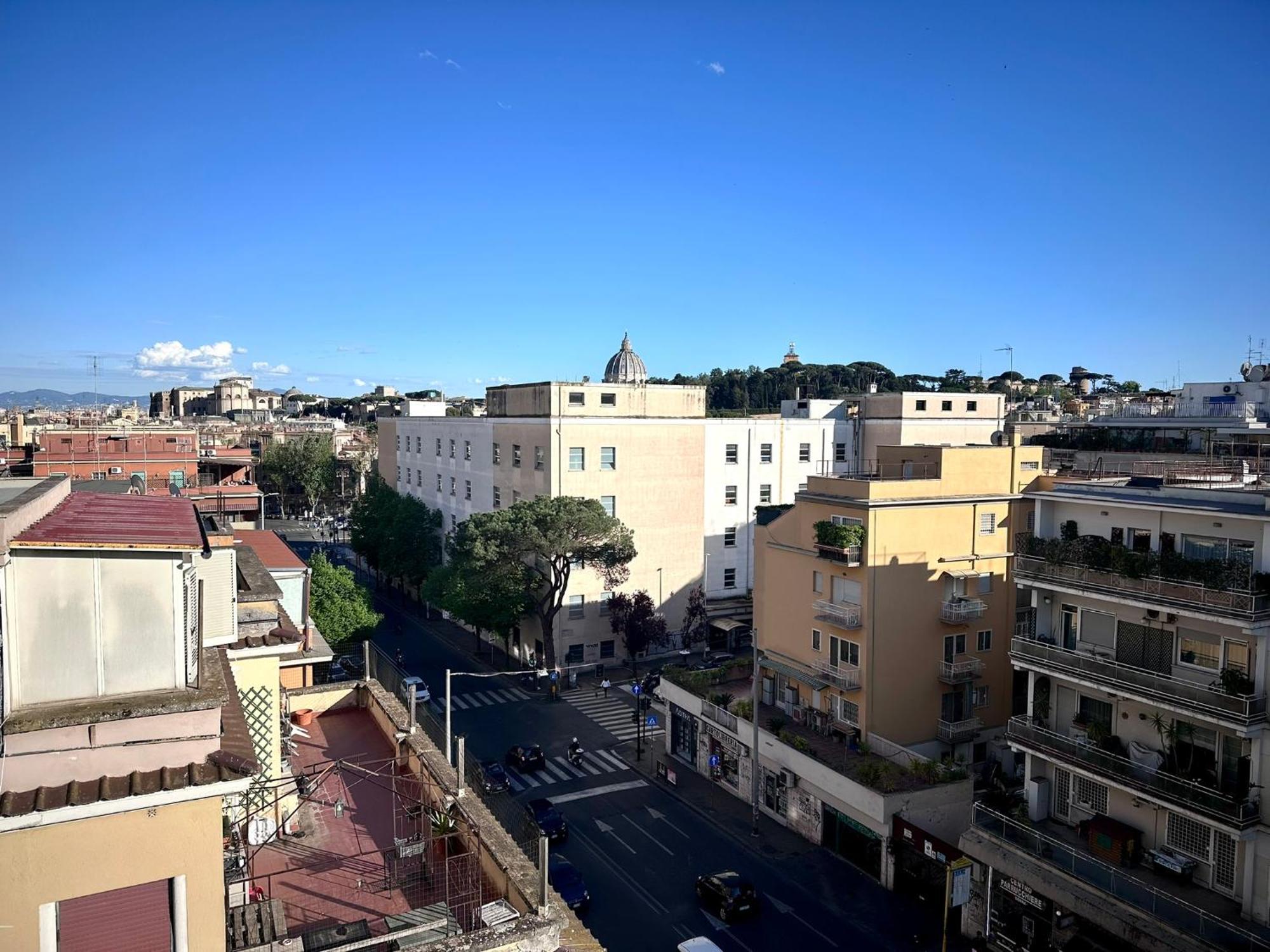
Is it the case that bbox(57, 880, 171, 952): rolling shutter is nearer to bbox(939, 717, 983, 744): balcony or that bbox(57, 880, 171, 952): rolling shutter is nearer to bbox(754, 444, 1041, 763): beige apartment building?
bbox(754, 444, 1041, 763): beige apartment building

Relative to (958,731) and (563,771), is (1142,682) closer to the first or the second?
(958,731)

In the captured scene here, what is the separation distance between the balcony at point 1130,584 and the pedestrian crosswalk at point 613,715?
18.3 m

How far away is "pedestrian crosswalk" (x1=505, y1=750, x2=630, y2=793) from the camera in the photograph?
33.8 m

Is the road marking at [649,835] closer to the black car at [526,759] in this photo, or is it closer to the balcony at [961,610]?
the black car at [526,759]

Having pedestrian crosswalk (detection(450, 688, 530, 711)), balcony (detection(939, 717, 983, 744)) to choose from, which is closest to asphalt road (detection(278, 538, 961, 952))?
pedestrian crosswalk (detection(450, 688, 530, 711))

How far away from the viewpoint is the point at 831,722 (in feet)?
101

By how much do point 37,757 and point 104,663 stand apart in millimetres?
712

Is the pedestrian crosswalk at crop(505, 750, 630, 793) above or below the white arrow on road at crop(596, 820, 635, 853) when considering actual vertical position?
above

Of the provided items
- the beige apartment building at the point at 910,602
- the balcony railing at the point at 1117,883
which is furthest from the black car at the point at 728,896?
the beige apartment building at the point at 910,602

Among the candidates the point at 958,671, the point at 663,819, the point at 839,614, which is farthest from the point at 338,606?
the point at 958,671

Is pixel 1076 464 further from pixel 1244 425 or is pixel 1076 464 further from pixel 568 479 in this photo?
pixel 568 479

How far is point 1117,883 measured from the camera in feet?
65.0

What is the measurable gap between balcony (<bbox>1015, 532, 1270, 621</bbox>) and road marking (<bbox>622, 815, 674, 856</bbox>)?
1426cm

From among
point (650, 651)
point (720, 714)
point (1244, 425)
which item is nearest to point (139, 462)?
point (650, 651)
